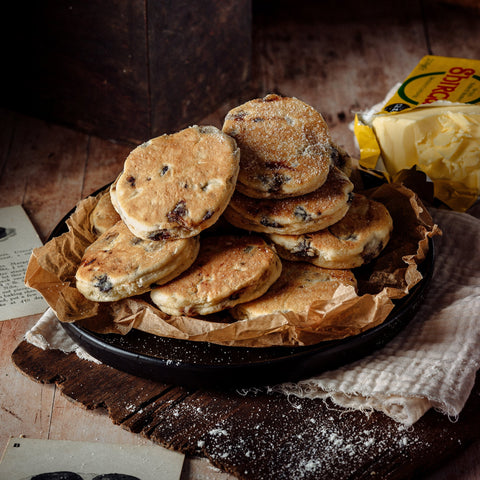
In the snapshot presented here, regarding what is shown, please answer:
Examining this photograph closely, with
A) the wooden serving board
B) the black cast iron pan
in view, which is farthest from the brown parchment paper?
the wooden serving board

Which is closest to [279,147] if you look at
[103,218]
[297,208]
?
[297,208]

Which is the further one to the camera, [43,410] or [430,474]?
[43,410]

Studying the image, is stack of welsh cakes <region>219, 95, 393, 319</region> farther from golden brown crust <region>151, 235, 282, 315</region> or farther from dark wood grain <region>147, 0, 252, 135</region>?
dark wood grain <region>147, 0, 252, 135</region>

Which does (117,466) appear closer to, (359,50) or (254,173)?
(254,173)

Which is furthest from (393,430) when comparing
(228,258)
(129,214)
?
(129,214)

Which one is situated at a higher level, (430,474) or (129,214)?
(129,214)

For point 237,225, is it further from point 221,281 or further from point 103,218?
point 103,218
